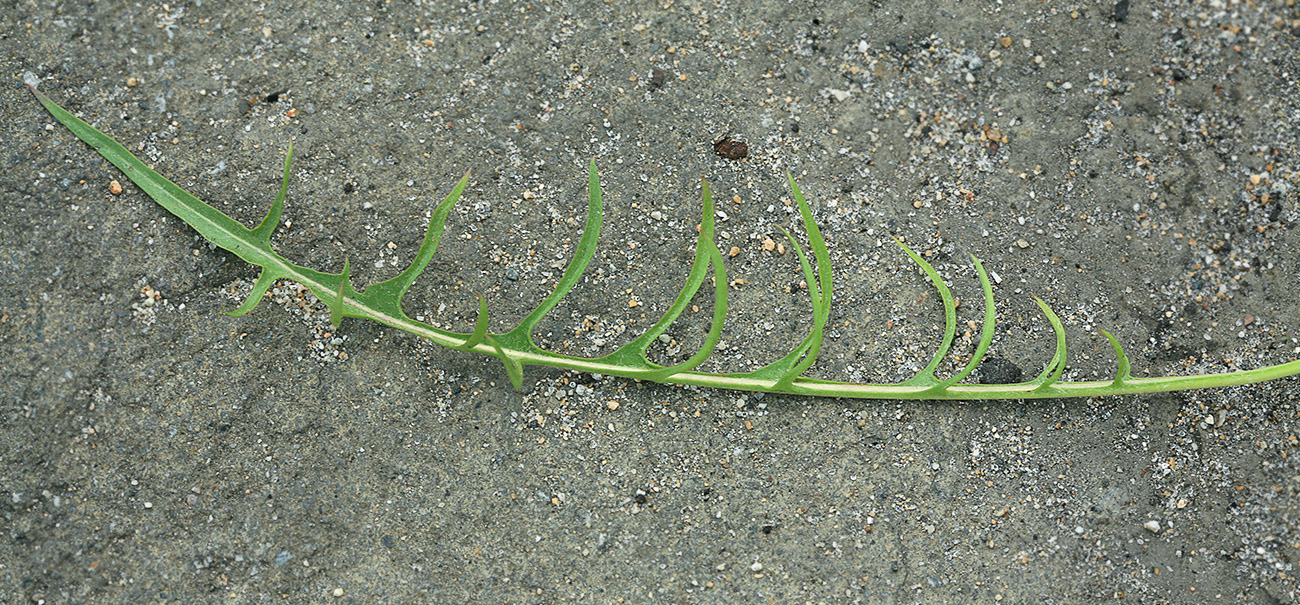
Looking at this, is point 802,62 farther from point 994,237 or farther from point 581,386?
point 581,386

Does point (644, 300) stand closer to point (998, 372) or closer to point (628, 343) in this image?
point (628, 343)

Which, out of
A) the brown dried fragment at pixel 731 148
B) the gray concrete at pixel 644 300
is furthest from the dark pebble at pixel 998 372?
the brown dried fragment at pixel 731 148

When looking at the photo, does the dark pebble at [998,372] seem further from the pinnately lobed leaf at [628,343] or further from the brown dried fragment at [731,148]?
the brown dried fragment at [731,148]

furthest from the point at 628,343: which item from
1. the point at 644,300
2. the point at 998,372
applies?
the point at 998,372

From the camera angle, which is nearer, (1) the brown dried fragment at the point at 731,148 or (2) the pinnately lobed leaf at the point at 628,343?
(2) the pinnately lobed leaf at the point at 628,343

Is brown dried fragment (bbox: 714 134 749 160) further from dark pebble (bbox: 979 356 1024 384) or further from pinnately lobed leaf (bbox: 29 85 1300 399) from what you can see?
dark pebble (bbox: 979 356 1024 384)

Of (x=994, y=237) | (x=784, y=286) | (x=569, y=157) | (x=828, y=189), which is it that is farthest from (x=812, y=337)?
(x=569, y=157)
